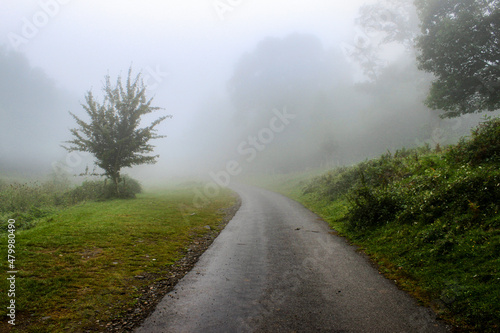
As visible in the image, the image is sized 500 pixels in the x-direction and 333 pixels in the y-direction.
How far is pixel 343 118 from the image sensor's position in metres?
67.0

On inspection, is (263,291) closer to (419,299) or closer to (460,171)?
(419,299)

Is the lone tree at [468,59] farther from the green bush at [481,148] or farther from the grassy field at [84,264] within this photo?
the grassy field at [84,264]

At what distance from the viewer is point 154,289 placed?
5281 mm

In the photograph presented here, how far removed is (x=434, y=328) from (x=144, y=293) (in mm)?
5228

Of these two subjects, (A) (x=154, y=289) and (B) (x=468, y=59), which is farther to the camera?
(B) (x=468, y=59)

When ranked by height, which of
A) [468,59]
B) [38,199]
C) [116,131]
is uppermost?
[468,59]

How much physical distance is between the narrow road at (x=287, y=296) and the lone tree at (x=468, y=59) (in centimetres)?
1616

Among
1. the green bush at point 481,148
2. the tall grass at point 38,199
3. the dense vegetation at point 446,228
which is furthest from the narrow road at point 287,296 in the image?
the tall grass at point 38,199

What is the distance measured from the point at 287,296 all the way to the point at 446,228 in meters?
4.76

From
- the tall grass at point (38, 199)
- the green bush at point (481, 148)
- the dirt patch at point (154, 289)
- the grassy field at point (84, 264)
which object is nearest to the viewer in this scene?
the dirt patch at point (154, 289)

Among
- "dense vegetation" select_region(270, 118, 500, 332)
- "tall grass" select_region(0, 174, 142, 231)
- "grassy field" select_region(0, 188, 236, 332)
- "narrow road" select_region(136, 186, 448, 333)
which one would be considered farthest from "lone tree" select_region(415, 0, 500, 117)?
"tall grass" select_region(0, 174, 142, 231)

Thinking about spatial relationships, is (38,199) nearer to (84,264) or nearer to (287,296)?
(84,264)

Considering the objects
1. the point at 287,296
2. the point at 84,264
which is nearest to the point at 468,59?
the point at 287,296

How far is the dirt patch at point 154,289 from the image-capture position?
401cm
